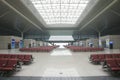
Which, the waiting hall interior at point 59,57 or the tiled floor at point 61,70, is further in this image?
the tiled floor at point 61,70

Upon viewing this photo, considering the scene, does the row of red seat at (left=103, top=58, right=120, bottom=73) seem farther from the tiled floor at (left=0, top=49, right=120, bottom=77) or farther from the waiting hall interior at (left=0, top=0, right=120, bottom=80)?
the tiled floor at (left=0, top=49, right=120, bottom=77)

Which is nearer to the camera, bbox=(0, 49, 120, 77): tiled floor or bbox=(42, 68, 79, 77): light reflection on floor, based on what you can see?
bbox=(42, 68, 79, 77): light reflection on floor

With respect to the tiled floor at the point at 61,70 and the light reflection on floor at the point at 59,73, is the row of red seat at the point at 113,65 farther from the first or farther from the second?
the light reflection on floor at the point at 59,73

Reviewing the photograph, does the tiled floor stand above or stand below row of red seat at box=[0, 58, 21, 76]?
below

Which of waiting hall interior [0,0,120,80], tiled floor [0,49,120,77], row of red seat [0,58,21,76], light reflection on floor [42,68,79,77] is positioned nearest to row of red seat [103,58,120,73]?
waiting hall interior [0,0,120,80]

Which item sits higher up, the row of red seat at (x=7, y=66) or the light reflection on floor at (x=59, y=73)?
the row of red seat at (x=7, y=66)

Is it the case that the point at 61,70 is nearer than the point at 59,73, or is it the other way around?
the point at 59,73

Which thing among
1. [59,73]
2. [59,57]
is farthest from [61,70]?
[59,57]

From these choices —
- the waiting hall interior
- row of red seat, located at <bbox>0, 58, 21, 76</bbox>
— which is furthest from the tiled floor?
row of red seat, located at <bbox>0, 58, 21, 76</bbox>

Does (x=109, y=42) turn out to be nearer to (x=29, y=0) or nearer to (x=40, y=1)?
(x=40, y=1)

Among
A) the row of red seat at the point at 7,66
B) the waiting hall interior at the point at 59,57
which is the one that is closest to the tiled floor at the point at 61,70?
the waiting hall interior at the point at 59,57

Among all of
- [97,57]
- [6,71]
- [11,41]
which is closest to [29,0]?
[11,41]

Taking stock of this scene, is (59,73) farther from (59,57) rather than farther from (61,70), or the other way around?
(59,57)

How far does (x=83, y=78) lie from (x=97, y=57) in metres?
5.50
